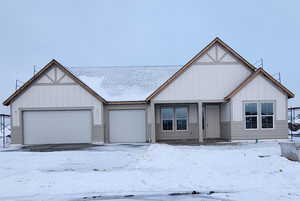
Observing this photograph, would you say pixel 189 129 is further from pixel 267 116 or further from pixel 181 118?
pixel 267 116

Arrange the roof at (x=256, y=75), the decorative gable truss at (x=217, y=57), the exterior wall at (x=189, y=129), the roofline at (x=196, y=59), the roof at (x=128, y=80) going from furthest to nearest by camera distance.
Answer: the exterior wall at (x=189, y=129) → the decorative gable truss at (x=217, y=57) → the roof at (x=128, y=80) → the roofline at (x=196, y=59) → the roof at (x=256, y=75)

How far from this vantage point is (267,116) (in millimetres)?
19109

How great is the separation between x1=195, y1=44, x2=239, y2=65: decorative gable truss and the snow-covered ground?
8102mm

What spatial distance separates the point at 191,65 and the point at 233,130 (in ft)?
16.3

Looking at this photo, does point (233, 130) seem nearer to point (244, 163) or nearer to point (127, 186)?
point (244, 163)

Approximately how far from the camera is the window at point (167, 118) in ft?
70.1

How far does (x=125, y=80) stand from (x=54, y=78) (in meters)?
5.36

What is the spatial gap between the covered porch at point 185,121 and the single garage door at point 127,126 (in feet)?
3.55

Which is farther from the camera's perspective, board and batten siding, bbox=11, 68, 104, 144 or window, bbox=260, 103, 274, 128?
board and batten siding, bbox=11, 68, 104, 144

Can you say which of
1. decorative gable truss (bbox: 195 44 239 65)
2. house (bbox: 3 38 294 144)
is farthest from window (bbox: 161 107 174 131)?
decorative gable truss (bbox: 195 44 239 65)

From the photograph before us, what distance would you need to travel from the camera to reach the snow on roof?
2106 centimetres

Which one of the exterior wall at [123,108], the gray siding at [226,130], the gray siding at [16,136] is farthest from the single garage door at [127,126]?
the gray siding at [16,136]

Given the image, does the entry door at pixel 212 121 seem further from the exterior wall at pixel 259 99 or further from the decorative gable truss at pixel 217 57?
the decorative gable truss at pixel 217 57

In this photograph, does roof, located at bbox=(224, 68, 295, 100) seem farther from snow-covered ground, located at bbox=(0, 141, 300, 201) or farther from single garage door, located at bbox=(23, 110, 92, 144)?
single garage door, located at bbox=(23, 110, 92, 144)
